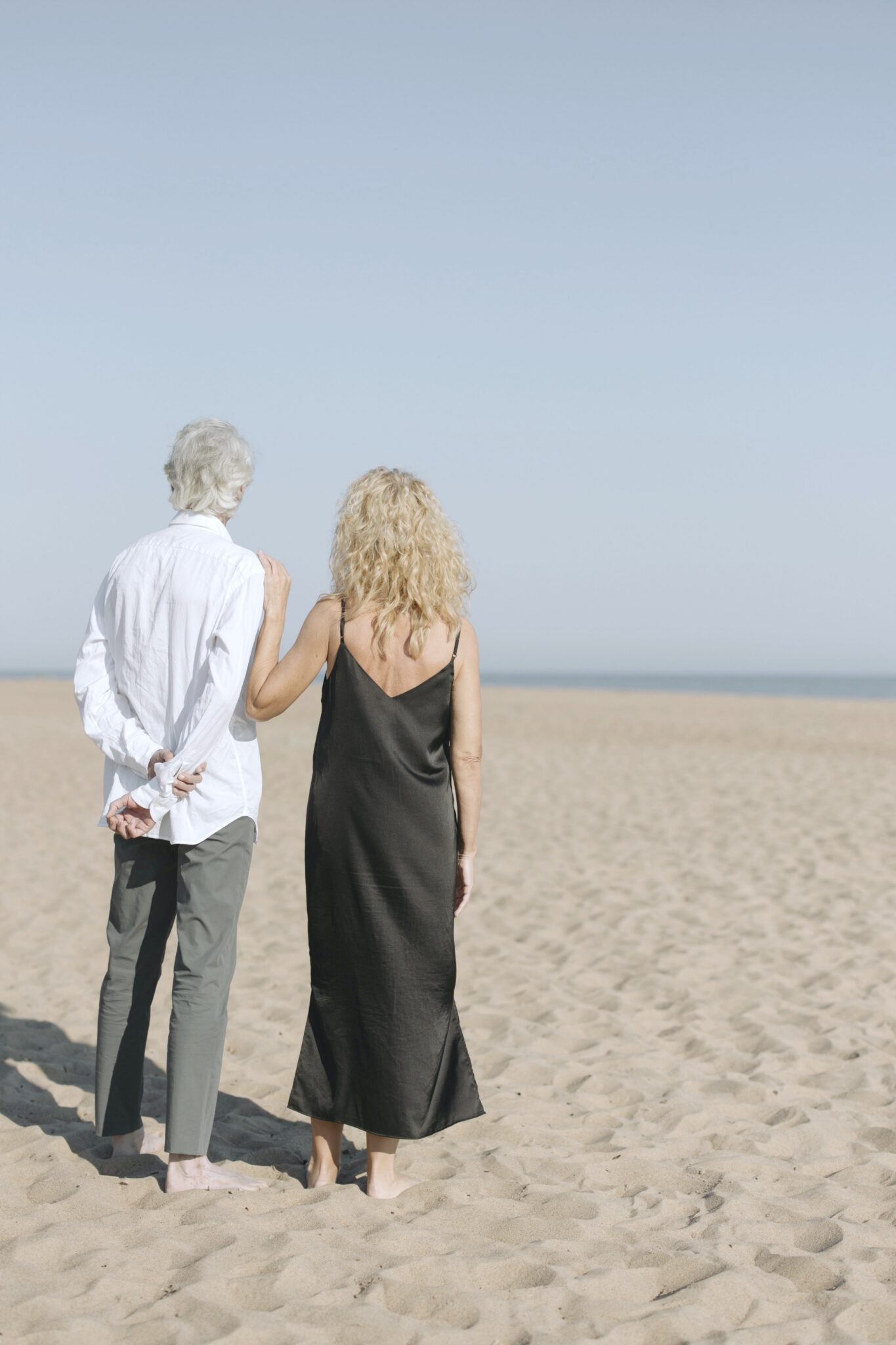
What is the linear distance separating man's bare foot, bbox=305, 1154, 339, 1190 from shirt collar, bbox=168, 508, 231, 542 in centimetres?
181

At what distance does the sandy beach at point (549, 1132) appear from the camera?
8.36ft

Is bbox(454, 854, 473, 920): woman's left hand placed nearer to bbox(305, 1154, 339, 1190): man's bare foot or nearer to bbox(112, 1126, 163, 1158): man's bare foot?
bbox(305, 1154, 339, 1190): man's bare foot

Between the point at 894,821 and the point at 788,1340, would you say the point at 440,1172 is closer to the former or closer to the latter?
the point at 788,1340

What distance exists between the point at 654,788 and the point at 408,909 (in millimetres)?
9934

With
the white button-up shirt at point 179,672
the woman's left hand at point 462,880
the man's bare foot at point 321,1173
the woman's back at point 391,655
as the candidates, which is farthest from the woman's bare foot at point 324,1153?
the woman's back at point 391,655

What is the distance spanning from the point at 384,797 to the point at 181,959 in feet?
2.33

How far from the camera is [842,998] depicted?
526 cm

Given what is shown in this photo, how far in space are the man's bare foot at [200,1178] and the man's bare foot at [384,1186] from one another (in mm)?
315

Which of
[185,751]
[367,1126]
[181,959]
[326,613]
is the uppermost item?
[326,613]

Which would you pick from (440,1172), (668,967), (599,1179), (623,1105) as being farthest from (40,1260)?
(668,967)

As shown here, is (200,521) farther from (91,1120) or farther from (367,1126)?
(91,1120)

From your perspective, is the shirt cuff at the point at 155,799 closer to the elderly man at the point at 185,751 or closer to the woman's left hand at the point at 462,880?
the elderly man at the point at 185,751

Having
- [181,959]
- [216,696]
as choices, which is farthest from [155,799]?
[181,959]

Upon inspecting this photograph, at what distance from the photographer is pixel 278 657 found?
3.08 m
